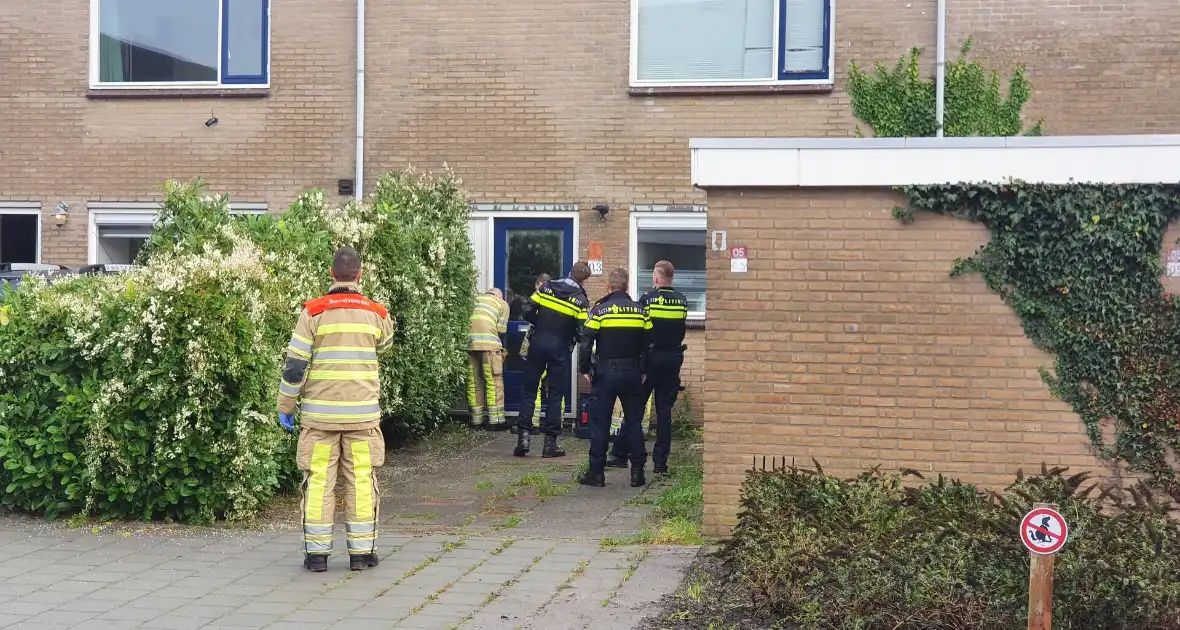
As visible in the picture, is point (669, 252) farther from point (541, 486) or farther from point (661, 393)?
point (541, 486)

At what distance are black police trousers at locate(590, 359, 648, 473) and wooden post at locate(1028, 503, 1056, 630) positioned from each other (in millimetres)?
5374

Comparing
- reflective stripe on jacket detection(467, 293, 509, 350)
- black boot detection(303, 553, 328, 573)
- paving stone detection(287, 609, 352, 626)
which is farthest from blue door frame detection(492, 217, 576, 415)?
paving stone detection(287, 609, 352, 626)

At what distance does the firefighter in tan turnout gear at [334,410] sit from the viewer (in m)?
7.46

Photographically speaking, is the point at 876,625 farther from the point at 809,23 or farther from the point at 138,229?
the point at 138,229

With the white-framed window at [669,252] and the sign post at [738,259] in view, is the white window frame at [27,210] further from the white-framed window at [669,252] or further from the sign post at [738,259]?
the sign post at [738,259]

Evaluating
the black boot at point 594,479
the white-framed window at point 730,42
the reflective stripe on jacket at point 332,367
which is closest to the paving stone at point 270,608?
the reflective stripe on jacket at point 332,367

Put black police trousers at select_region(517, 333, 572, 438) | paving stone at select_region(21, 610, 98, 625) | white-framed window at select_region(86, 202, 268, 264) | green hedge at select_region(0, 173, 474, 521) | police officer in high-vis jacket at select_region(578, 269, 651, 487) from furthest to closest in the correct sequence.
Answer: white-framed window at select_region(86, 202, 268, 264)
black police trousers at select_region(517, 333, 572, 438)
police officer in high-vis jacket at select_region(578, 269, 651, 487)
green hedge at select_region(0, 173, 474, 521)
paving stone at select_region(21, 610, 98, 625)

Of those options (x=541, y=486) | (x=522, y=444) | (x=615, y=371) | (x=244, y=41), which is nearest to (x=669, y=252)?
(x=522, y=444)

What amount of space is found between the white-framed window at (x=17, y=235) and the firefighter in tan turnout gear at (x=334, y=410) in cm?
936

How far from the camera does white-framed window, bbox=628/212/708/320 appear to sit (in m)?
14.4

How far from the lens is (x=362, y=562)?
24.7 ft

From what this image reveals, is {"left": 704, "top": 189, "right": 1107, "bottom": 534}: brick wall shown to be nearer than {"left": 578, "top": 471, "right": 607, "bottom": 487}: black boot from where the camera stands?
Yes

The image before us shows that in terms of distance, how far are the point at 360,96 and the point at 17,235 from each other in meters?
4.50

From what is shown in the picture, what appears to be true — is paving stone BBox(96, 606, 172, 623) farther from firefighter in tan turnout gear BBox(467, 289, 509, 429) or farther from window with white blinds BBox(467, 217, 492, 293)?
window with white blinds BBox(467, 217, 492, 293)
